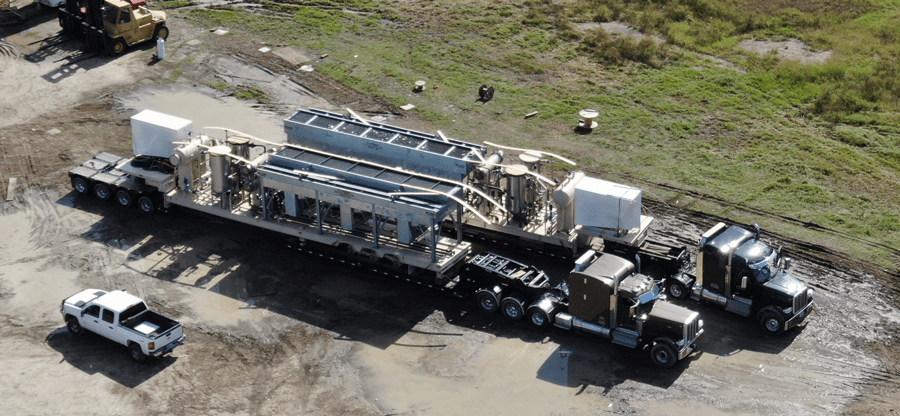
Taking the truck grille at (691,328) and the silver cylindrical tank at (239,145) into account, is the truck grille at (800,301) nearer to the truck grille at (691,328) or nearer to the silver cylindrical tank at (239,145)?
the truck grille at (691,328)

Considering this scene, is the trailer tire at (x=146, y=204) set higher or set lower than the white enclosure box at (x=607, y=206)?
lower

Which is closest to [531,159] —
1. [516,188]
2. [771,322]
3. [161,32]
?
[516,188]

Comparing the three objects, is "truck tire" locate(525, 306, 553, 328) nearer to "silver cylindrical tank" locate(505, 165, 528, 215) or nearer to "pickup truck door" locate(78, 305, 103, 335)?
"silver cylindrical tank" locate(505, 165, 528, 215)

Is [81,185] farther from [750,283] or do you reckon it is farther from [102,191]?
[750,283]

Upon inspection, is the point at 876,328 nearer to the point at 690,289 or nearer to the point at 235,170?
the point at 690,289

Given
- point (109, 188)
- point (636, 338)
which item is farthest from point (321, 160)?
point (636, 338)

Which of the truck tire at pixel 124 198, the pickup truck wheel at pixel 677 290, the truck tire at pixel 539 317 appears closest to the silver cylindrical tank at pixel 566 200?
the pickup truck wheel at pixel 677 290

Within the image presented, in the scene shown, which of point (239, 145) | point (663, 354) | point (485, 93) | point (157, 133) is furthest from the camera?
point (485, 93)
